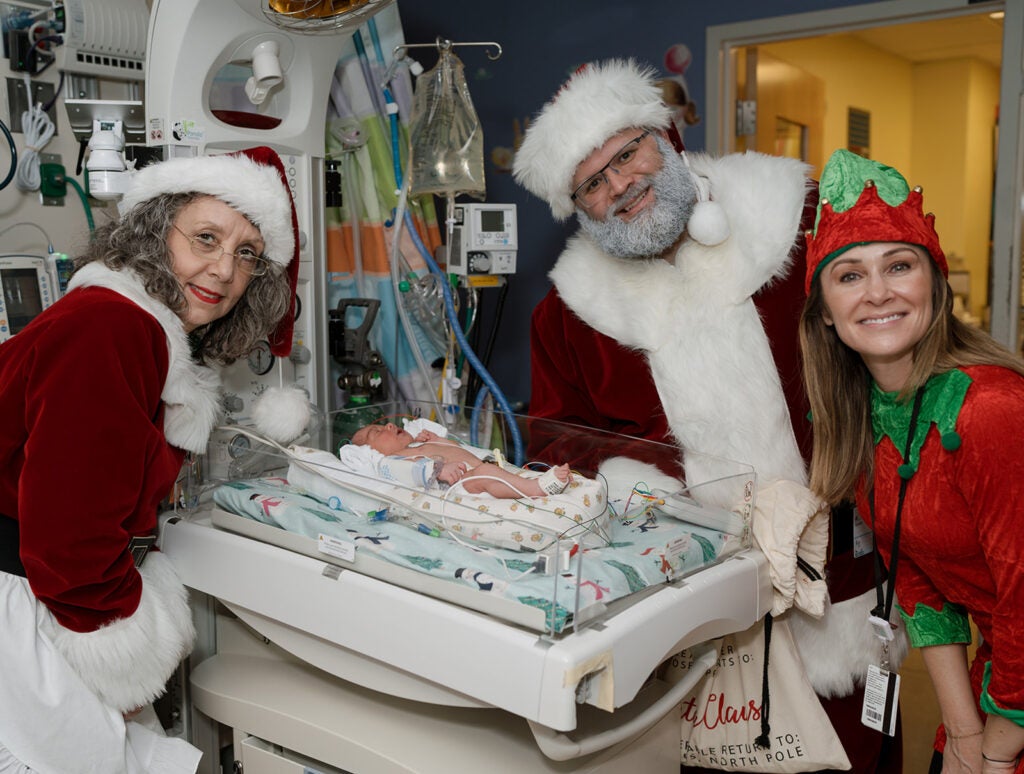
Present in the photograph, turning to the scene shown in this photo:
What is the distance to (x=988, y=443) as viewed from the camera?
1.39 m

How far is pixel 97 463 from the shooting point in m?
1.50

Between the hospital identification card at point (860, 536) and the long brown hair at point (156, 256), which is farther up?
the long brown hair at point (156, 256)

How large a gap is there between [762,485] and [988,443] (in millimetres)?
542

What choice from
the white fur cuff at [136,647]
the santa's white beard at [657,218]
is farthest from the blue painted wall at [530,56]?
the white fur cuff at [136,647]

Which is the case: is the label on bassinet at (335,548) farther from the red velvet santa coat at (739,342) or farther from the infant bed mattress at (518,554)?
the red velvet santa coat at (739,342)

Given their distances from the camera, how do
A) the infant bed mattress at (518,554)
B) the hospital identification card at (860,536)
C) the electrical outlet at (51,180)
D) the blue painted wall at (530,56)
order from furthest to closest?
the blue painted wall at (530,56) < the electrical outlet at (51,180) < the hospital identification card at (860,536) < the infant bed mattress at (518,554)

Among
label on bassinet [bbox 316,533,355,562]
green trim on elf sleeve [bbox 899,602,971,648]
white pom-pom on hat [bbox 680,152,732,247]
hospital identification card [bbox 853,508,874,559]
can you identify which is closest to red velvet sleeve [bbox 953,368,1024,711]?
green trim on elf sleeve [bbox 899,602,971,648]

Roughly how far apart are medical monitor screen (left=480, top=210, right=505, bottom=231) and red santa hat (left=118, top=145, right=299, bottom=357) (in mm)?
1040

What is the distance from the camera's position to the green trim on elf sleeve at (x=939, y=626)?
1631 mm

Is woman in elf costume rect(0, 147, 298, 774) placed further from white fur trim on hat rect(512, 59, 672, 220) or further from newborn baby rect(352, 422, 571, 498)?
white fur trim on hat rect(512, 59, 672, 220)

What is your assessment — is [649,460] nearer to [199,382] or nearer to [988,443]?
[988,443]

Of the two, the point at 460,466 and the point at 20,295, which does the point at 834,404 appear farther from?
the point at 20,295

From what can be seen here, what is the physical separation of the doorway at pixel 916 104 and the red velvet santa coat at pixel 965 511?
6.26 feet

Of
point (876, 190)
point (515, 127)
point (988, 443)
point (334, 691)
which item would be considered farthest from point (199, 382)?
point (515, 127)
